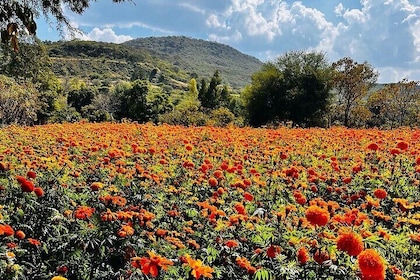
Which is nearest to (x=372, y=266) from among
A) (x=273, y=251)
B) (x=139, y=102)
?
(x=273, y=251)

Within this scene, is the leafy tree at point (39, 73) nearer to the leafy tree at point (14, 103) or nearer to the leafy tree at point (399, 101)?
the leafy tree at point (14, 103)

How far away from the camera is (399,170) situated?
6277mm

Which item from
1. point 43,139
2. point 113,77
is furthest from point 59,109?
point 113,77

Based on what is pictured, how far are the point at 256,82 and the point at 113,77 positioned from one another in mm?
95528

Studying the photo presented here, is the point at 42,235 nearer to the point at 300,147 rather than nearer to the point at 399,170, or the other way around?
the point at 399,170

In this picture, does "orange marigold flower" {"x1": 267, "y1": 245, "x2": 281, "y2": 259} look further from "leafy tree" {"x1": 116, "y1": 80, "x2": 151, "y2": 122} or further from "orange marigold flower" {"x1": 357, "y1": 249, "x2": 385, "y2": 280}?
"leafy tree" {"x1": 116, "y1": 80, "x2": 151, "y2": 122}

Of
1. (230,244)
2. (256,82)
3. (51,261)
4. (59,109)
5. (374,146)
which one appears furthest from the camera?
(59,109)

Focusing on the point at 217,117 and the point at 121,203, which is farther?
the point at 217,117

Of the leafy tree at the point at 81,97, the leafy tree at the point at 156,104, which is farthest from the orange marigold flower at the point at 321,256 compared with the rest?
the leafy tree at the point at 81,97

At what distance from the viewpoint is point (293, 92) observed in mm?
26188

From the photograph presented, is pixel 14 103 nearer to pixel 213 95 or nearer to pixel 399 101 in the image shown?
pixel 399 101

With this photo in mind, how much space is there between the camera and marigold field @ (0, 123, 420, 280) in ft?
9.11

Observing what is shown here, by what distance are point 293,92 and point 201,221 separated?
75.3 ft

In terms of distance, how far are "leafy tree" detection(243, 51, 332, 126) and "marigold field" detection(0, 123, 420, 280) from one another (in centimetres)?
1919
